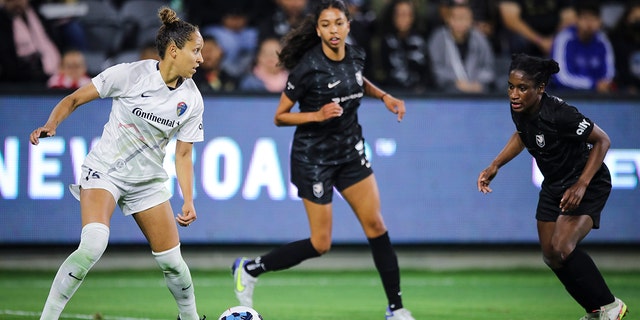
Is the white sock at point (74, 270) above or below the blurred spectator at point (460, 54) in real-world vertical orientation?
below

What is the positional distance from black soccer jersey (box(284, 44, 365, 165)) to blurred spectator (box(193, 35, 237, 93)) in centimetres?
370

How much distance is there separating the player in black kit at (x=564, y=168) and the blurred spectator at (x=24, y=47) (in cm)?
647

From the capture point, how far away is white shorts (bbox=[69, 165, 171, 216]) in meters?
6.20

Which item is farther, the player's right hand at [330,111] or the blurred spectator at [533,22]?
the blurred spectator at [533,22]

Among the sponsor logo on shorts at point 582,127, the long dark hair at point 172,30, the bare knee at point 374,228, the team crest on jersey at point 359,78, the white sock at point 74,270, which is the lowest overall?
the bare knee at point 374,228

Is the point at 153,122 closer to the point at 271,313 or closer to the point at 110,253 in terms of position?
the point at 271,313

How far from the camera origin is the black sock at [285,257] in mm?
7504

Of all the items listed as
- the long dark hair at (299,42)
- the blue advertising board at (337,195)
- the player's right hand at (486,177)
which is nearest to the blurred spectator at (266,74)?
the blue advertising board at (337,195)

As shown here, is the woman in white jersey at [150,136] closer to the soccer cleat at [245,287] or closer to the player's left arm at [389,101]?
the soccer cleat at [245,287]

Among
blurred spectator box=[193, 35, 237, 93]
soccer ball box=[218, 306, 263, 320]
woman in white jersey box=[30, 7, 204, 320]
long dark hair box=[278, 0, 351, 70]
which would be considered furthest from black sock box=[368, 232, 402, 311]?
blurred spectator box=[193, 35, 237, 93]

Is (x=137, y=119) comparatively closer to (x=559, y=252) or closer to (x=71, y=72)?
(x=559, y=252)

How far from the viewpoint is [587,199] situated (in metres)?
6.71

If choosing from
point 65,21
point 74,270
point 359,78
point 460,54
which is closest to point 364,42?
point 460,54

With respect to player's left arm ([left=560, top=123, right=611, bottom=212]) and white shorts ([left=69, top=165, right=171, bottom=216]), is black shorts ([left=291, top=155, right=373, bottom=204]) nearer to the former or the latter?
white shorts ([left=69, top=165, right=171, bottom=216])
